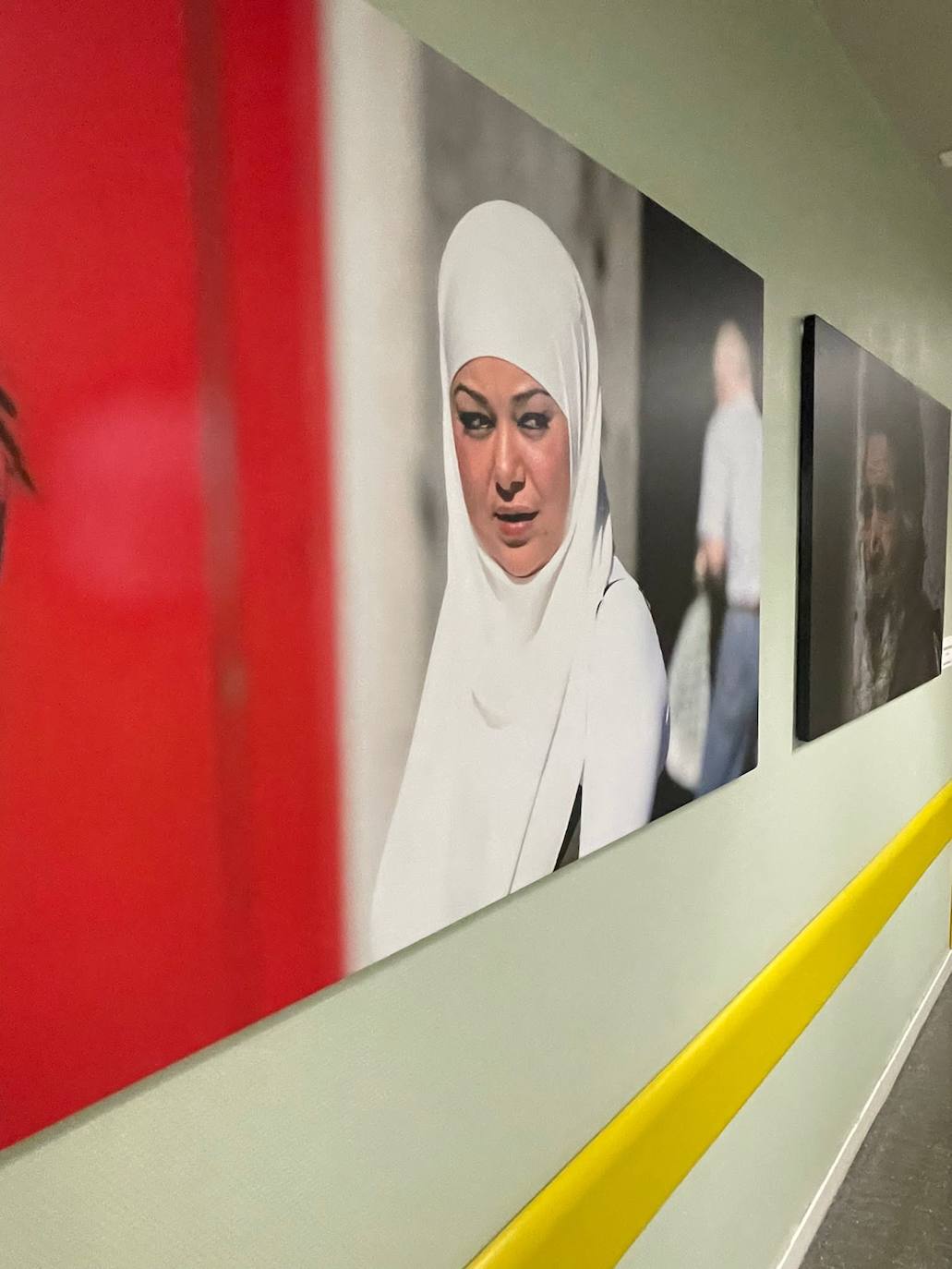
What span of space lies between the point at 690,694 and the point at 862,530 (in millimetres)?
1067

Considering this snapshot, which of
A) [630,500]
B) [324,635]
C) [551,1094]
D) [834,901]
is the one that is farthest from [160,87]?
[834,901]

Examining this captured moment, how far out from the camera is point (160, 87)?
748mm

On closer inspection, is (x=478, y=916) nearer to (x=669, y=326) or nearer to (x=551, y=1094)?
(x=551, y=1094)

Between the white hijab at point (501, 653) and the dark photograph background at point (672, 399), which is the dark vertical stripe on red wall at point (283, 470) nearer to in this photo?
the white hijab at point (501, 653)

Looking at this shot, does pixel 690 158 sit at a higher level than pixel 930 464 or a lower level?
higher

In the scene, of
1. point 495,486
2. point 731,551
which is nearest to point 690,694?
point 731,551

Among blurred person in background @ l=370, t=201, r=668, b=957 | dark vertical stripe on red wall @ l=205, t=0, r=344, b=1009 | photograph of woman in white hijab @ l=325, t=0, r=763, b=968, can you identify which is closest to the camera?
dark vertical stripe on red wall @ l=205, t=0, r=344, b=1009

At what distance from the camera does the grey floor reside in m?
Answer: 2.21

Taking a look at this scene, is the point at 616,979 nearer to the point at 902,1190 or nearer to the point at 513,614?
the point at 513,614

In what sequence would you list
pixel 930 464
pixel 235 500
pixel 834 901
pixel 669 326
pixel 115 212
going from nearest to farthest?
pixel 115 212
pixel 235 500
pixel 669 326
pixel 834 901
pixel 930 464

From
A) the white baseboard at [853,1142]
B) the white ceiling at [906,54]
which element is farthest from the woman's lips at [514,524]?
the white baseboard at [853,1142]

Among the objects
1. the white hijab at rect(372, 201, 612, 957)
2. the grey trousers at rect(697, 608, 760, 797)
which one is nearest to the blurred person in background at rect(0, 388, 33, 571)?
the white hijab at rect(372, 201, 612, 957)

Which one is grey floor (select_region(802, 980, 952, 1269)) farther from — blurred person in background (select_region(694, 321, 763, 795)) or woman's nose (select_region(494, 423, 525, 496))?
woman's nose (select_region(494, 423, 525, 496))

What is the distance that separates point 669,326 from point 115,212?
0.97 meters
